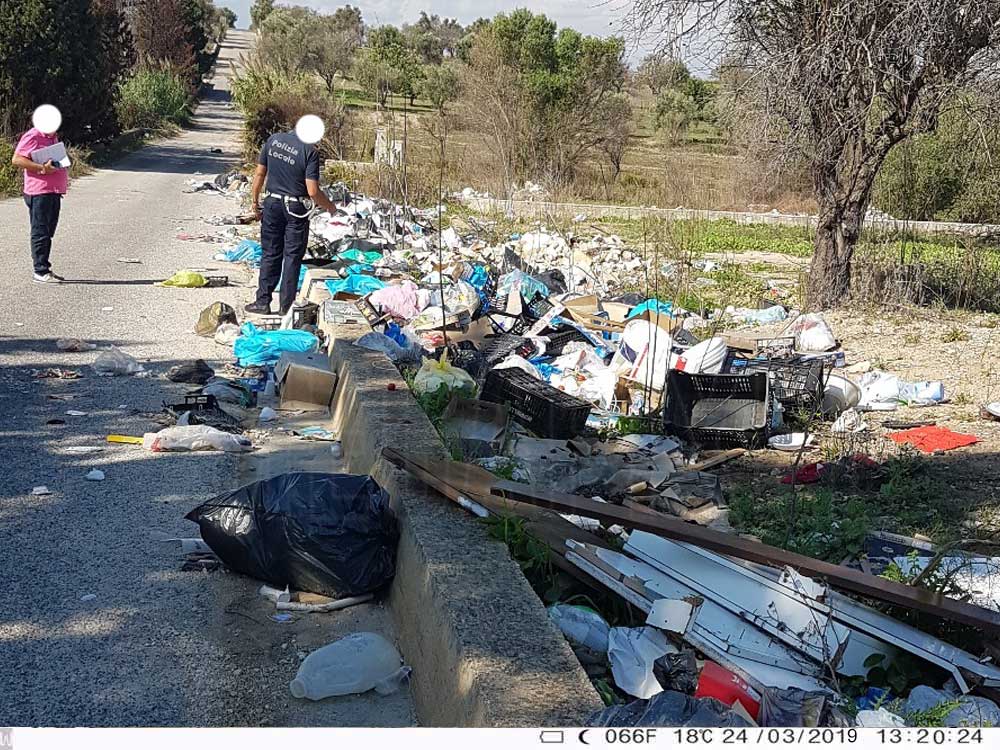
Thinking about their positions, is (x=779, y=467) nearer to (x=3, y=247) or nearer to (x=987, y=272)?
(x=987, y=272)

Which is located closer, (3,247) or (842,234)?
(842,234)

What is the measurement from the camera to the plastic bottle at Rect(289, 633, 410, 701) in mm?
3555

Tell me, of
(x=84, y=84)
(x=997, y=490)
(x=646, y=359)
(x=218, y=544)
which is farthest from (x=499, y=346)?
(x=84, y=84)

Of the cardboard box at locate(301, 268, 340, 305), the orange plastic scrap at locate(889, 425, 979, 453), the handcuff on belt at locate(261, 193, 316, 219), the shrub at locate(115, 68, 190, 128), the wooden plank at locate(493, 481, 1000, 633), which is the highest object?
the shrub at locate(115, 68, 190, 128)

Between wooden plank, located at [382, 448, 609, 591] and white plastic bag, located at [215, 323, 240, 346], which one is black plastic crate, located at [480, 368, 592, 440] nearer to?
wooden plank, located at [382, 448, 609, 591]

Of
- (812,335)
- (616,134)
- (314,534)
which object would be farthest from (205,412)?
(616,134)

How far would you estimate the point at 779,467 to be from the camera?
653 cm

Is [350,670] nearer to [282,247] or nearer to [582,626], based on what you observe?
[582,626]

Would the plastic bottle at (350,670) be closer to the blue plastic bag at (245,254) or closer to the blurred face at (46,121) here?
the blurred face at (46,121)

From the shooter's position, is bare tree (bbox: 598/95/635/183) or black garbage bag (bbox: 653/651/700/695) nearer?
black garbage bag (bbox: 653/651/700/695)

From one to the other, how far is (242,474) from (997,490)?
424 centimetres

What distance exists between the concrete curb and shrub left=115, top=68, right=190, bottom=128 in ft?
122

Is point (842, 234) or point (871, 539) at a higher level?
point (842, 234)

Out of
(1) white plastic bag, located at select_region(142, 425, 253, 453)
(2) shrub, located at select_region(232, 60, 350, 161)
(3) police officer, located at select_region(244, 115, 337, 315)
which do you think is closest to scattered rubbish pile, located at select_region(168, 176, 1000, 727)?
(1) white plastic bag, located at select_region(142, 425, 253, 453)
